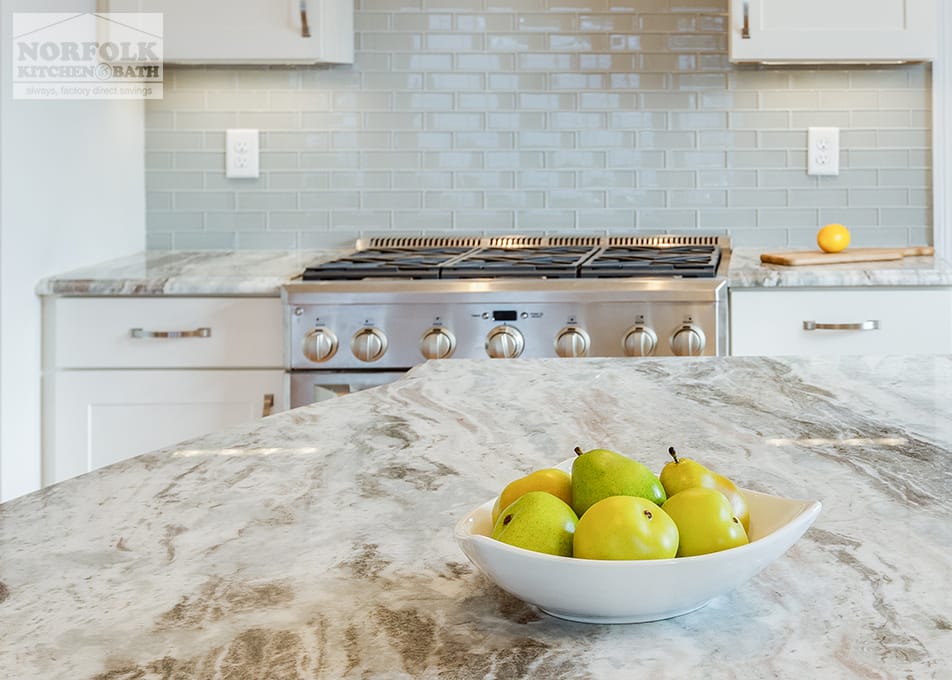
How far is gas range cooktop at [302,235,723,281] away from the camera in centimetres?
292

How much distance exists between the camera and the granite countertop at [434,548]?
2.60 ft

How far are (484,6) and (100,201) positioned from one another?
1258 millimetres

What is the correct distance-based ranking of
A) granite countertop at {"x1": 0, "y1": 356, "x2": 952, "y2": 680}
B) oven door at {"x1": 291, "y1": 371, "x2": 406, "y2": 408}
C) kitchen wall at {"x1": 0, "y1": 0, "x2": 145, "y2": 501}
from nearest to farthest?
granite countertop at {"x1": 0, "y1": 356, "x2": 952, "y2": 680}, kitchen wall at {"x1": 0, "y1": 0, "x2": 145, "y2": 501}, oven door at {"x1": 291, "y1": 371, "x2": 406, "y2": 408}

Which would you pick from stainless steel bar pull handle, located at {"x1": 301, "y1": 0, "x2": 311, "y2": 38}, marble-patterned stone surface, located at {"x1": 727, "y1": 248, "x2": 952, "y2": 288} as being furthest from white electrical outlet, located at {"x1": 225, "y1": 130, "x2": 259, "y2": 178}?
marble-patterned stone surface, located at {"x1": 727, "y1": 248, "x2": 952, "y2": 288}

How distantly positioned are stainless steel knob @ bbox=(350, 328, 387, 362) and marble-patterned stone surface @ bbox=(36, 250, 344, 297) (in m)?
0.24

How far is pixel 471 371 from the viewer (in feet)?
6.25

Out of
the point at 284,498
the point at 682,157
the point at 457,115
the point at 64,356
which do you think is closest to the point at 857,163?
the point at 682,157

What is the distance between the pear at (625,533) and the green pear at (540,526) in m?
0.01

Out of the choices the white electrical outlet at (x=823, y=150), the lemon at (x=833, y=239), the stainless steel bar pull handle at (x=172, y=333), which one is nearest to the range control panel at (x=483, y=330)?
the stainless steel bar pull handle at (x=172, y=333)

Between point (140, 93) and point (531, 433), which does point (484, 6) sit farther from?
point (531, 433)

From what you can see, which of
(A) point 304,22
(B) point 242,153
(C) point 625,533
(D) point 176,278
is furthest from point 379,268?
(C) point 625,533

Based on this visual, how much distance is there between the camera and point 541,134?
3.57 metres

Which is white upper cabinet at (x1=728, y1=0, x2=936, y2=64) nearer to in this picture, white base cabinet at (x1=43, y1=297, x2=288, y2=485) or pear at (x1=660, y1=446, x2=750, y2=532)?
white base cabinet at (x1=43, y1=297, x2=288, y2=485)

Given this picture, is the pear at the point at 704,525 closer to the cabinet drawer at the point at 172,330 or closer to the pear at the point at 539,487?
the pear at the point at 539,487
